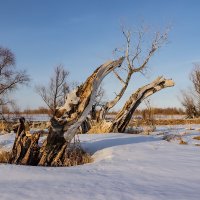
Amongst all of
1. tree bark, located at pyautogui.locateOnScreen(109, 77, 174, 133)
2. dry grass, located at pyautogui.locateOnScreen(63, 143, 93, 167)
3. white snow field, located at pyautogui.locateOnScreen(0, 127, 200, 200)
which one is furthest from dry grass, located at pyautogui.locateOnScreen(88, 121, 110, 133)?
white snow field, located at pyautogui.locateOnScreen(0, 127, 200, 200)

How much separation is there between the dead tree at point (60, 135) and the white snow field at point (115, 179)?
2.36ft

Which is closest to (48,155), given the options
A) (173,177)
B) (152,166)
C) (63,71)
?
(152,166)

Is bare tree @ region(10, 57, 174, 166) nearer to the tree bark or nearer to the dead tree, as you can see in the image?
the dead tree

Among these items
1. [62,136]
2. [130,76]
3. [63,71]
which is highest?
[63,71]

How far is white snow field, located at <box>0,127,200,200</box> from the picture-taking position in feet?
10.8

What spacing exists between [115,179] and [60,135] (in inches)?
101

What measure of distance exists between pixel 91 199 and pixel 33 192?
0.53 meters

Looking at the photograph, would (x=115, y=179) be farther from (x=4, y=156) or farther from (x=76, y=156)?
(x=4, y=156)

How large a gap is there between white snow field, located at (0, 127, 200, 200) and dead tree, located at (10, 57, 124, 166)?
2.36 feet

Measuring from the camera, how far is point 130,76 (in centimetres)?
1304

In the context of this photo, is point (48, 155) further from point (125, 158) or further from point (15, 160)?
point (125, 158)

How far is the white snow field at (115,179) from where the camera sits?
3.28 m

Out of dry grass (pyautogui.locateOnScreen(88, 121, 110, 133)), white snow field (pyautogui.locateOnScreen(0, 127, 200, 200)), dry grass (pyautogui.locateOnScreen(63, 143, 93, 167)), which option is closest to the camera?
white snow field (pyautogui.locateOnScreen(0, 127, 200, 200))

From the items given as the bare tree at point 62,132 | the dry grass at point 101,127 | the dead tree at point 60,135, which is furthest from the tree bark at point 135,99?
the dead tree at point 60,135
